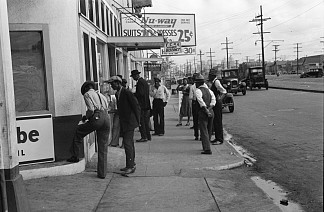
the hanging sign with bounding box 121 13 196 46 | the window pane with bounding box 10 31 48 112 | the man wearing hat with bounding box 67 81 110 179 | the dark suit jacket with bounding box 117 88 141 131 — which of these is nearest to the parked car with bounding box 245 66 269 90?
the hanging sign with bounding box 121 13 196 46

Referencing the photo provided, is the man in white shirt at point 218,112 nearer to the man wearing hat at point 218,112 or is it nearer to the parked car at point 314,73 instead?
the man wearing hat at point 218,112

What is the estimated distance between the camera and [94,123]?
253 inches

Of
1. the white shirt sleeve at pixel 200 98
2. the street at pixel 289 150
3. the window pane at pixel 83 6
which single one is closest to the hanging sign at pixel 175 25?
the street at pixel 289 150

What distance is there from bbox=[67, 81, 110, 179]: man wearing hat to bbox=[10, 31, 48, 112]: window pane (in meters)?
0.85

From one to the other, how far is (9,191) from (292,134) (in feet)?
28.9

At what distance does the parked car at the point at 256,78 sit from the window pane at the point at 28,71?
3676 cm

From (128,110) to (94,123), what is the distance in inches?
32.7

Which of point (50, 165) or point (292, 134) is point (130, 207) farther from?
point (292, 134)

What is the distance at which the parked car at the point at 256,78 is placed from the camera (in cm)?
4150

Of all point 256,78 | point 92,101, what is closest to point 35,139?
point 92,101

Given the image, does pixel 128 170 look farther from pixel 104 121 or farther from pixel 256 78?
pixel 256 78

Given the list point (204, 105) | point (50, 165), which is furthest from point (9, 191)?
point (204, 105)

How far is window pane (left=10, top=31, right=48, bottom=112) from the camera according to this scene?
21.9ft

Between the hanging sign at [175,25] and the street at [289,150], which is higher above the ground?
the hanging sign at [175,25]
